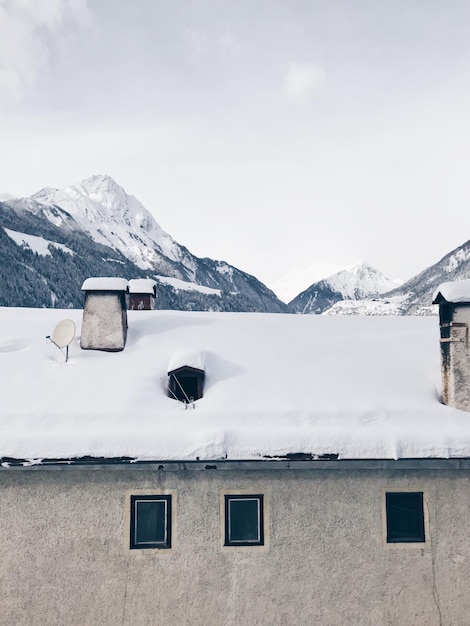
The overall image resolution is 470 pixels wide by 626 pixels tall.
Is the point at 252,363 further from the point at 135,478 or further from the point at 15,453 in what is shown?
the point at 15,453

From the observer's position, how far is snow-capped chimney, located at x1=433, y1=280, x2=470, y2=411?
1040 centimetres

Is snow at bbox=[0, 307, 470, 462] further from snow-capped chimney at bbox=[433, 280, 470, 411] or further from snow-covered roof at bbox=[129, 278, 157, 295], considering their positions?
snow-covered roof at bbox=[129, 278, 157, 295]

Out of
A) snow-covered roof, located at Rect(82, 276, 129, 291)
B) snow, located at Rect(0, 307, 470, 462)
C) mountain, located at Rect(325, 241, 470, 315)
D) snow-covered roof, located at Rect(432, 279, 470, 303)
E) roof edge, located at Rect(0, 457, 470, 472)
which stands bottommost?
roof edge, located at Rect(0, 457, 470, 472)

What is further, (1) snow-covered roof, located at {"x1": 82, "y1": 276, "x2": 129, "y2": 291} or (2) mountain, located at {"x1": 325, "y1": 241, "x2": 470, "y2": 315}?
(2) mountain, located at {"x1": 325, "y1": 241, "x2": 470, "y2": 315}

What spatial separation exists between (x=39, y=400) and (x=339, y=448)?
533cm

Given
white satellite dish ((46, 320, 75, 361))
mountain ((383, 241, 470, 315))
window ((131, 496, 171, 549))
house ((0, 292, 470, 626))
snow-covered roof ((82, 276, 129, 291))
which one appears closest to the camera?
house ((0, 292, 470, 626))

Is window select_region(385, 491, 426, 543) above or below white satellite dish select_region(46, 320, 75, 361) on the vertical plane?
below

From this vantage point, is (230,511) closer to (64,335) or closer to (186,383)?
(186,383)

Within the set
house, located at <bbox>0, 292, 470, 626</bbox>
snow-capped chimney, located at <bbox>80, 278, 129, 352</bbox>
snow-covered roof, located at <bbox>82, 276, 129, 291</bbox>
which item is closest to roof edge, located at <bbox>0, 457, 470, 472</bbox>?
house, located at <bbox>0, 292, 470, 626</bbox>

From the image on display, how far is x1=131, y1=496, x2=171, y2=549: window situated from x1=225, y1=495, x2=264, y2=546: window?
1.02m

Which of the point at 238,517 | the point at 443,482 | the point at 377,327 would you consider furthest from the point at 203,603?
the point at 377,327

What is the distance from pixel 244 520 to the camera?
9.68 meters

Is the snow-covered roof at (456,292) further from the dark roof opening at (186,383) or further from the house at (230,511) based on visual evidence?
the dark roof opening at (186,383)

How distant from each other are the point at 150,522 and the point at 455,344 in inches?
250
